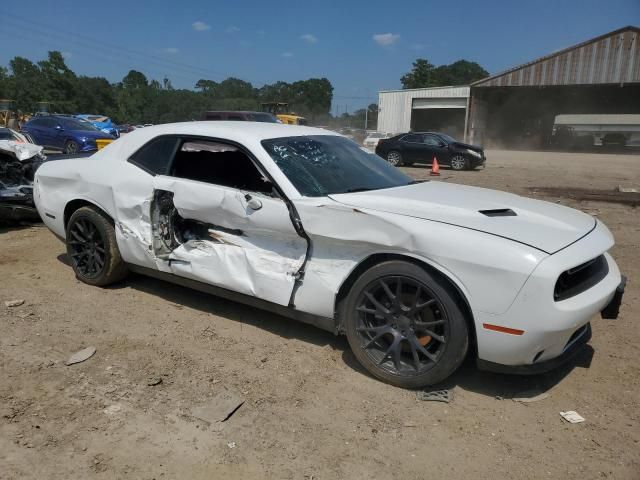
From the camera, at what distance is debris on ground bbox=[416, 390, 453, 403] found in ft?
9.61

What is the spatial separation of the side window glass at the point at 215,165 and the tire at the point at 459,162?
1533 cm

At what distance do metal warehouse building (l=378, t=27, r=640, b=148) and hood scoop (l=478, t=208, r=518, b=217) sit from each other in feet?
109

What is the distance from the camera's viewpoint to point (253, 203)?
11.3 feet

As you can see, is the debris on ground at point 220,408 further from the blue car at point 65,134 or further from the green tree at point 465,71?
the green tree at point 465,71

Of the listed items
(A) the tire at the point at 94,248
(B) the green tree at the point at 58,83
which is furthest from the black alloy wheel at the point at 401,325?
(B) the green tree at the point at 58,83

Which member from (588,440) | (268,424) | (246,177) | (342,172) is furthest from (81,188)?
(588,440)

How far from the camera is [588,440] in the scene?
2.58 meters

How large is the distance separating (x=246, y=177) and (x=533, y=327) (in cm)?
227

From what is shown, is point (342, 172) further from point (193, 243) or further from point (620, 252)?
point (620, 252)

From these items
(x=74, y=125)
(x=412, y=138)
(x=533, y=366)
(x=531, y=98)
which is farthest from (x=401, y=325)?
(x=531, y=98)

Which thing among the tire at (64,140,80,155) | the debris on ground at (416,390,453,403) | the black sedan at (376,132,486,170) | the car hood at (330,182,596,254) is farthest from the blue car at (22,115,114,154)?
the debris on ground at (416,390,453,403)

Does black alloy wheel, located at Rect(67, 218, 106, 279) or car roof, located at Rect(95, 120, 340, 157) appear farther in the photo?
black alloy wheel, located at Rect(67, 218, 106, 279)

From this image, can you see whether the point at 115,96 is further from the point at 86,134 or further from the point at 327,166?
the point at 327,166

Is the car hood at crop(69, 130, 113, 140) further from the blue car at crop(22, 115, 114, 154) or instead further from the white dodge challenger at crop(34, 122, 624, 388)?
the white dodge challenger at crop(34, 122, 624, 388)
